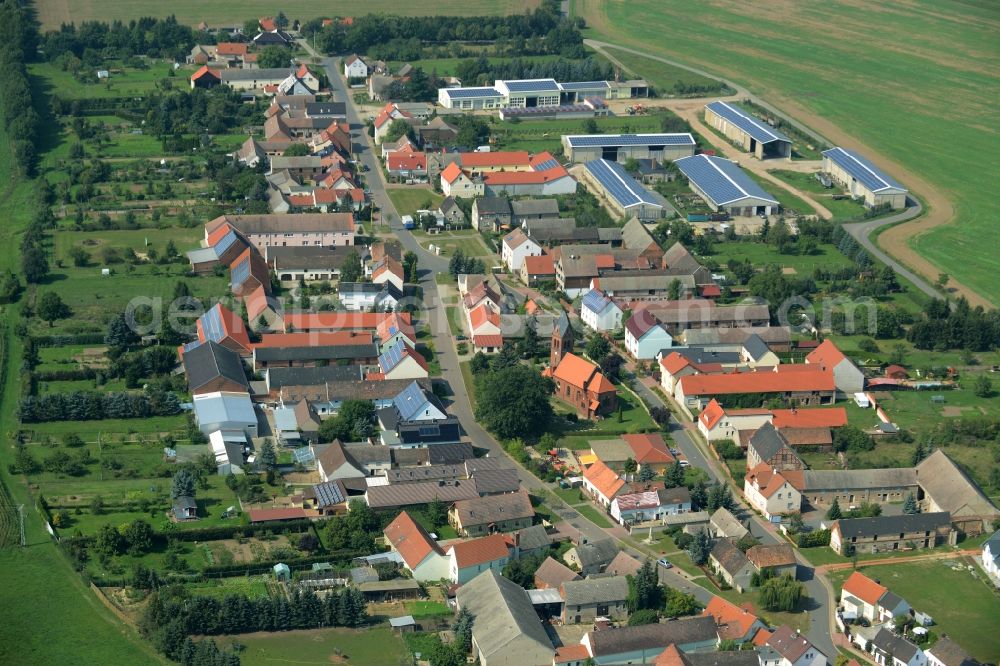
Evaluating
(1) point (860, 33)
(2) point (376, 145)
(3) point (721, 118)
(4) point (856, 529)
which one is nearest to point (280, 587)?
(4) point (856, 529)

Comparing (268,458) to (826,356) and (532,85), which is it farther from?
(532,85)

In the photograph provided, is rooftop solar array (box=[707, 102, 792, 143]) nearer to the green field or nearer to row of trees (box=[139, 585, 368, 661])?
the green field

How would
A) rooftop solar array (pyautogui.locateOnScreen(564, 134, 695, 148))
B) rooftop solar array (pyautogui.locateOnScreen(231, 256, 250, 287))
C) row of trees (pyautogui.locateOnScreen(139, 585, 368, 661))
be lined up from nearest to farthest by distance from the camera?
1. row of trees (pyautogui.locateOnScreen(139, 585, 368, 661))
2. rooftop solar array (pyautogui.locateOnScreen(231, 256, 250, 287))
3. rooftop solar array (pyautogui.locateOnScreen(564, 134, 695, 148))

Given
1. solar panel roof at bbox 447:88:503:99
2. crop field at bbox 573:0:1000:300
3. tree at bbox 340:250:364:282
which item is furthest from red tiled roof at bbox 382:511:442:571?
solar panel roof at bbox 447:88:503:99

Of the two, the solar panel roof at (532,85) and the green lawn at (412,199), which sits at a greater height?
the solar panel roof at (532,85)

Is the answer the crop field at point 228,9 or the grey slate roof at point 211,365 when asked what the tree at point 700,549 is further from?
the crop field at point 228,9

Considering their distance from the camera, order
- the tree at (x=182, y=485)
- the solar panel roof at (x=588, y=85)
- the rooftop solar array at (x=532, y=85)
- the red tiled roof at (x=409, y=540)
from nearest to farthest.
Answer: the red tiled roof at (x=409, y=540) < the tree at (x=182, y=485) < the rooftop solar array at (x=532, y=85) < the solar panel roof at (x=588, y=85)

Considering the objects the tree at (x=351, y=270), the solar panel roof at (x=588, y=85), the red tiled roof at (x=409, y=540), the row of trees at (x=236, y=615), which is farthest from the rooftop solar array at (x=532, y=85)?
the row of trees at (x=236, y=615)
